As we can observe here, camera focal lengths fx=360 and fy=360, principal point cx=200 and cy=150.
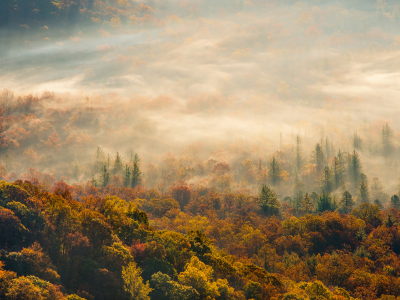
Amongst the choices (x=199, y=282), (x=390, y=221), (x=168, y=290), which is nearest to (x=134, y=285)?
(x=168, y=290)

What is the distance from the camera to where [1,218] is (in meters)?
87.9

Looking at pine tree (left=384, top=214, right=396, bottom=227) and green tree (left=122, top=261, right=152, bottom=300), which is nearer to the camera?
green tree (left=122, top=261, right=152, bottom=300)

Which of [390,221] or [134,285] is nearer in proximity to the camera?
[134,285]

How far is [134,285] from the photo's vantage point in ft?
282

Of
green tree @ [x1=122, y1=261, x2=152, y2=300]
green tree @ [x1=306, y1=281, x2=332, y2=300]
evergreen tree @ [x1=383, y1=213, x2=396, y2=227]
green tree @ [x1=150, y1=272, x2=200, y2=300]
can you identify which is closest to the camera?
green tree @ [x1=122, y1=261, x2=152, y2=300]

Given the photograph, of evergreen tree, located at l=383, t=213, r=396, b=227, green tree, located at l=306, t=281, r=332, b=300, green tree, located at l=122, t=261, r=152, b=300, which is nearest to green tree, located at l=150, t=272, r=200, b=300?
green tree, located at l=122, t=261, r=152, b=300

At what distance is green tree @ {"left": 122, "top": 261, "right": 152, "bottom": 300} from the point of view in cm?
8469

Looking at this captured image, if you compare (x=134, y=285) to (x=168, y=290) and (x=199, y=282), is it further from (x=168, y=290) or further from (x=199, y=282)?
(x=199, y=282)

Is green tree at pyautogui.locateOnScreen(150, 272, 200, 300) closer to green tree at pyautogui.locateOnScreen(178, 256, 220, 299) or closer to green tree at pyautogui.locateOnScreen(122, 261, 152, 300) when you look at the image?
green tree at pyautogui.locateOnScreen(122, 261, 152, 300)

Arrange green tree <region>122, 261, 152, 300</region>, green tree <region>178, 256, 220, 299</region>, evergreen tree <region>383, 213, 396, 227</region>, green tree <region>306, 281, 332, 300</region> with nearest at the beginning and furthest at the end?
green tree <region>122, 261, 152, 300</region>
green tree <region>178, 256, 220, 299</region>
green tree <region>306, 281, 332, 300</region>
evergreen tree <region>383, 213, 396, 227</region>

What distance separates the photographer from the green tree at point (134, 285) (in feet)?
278

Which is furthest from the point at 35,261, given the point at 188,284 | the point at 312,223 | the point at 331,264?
the point at 312,223

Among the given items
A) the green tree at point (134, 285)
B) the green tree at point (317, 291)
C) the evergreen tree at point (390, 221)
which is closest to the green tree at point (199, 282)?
the green tree at point (134, 285)

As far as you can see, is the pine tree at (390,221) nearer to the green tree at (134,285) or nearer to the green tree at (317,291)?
the green tree at (317,291)
